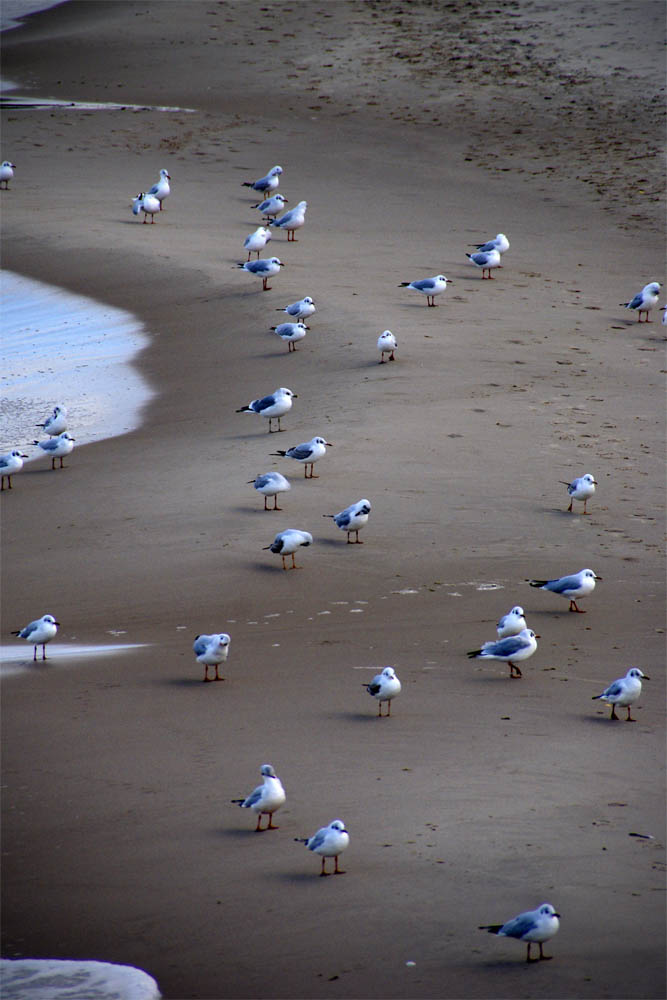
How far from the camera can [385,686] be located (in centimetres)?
940

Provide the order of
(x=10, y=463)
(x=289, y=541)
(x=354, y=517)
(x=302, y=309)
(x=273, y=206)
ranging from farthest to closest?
(x=273, y=206) → (x=302, y=309) → (x=10, y=463) → (x=354, y=517) → (x=289, y=541)

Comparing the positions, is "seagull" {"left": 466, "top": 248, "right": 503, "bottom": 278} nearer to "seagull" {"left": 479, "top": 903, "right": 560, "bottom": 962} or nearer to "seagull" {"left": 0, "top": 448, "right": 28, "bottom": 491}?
"seagull" {"left": 0, "top": 448, "right": 28, "bottom": 491}

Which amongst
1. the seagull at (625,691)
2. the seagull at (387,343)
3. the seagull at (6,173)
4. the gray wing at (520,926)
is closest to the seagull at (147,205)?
the seagull at (6,173)

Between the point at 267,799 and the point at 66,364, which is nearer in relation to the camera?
the point at 267,799

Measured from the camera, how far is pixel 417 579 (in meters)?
12.3

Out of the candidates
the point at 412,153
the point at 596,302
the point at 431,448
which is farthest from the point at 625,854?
the point at 412,153

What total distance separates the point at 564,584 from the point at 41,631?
168 inches

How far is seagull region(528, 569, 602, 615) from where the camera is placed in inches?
448

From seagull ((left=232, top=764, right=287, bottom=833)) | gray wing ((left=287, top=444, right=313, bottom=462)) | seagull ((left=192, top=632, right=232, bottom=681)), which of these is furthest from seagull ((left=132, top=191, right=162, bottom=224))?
seagull ((left=232, top=764, right=287, bottom=833))

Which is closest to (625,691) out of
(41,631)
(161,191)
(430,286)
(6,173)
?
(41,631)

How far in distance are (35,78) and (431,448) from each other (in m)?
28.8

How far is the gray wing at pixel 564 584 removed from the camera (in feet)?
37.4

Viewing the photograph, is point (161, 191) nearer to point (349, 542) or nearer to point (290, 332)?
point (290, 332)

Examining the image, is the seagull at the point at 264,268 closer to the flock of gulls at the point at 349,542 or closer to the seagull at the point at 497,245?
the flock of gulls at the point at 349,542
